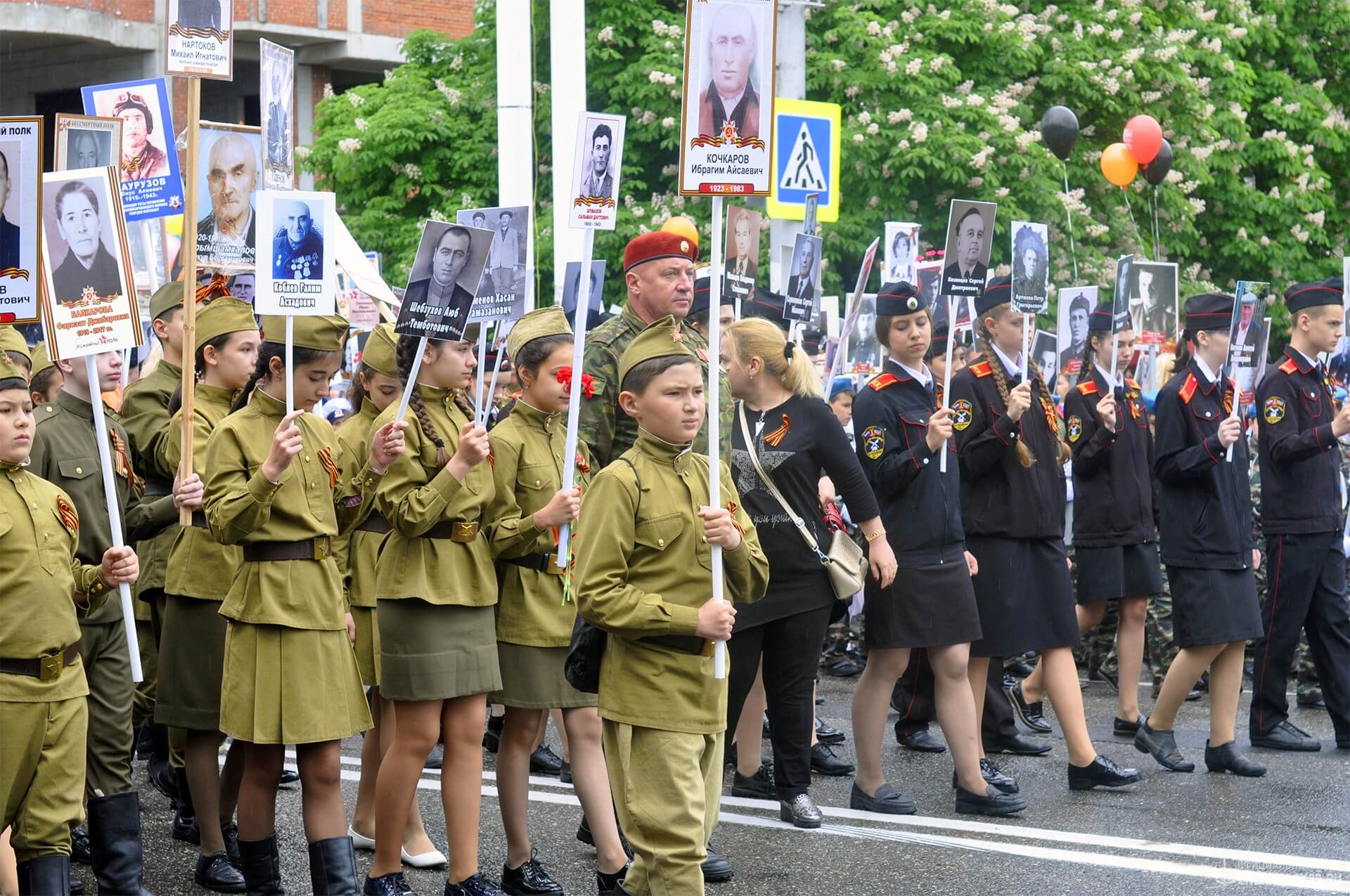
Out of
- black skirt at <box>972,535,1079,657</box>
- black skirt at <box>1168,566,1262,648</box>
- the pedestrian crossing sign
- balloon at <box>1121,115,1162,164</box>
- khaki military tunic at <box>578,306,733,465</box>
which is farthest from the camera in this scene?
balloon at <box>1121,115,1162,164</box>

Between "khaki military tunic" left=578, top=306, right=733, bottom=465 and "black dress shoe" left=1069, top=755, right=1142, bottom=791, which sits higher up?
"khaki military tunic" left=578, top=306, right=733, bottom=465

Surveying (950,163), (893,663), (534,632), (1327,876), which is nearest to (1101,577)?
(893,663)

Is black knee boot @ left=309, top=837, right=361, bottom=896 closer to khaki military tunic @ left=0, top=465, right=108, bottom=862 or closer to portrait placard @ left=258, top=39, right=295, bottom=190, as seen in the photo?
khaki military tunic @ left=0, top=465, right=108, bottom=862

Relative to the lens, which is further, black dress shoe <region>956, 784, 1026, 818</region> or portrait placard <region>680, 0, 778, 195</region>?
black dress shoe <region>956, 784, 1026, 818</region>

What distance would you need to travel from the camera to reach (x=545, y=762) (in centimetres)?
893

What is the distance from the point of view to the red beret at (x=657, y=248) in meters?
6.91

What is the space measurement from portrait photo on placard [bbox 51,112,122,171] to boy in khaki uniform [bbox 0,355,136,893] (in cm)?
205

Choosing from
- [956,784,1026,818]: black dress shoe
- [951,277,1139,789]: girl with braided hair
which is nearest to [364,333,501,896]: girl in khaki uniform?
[956,784,1026,818]: black dress shoe

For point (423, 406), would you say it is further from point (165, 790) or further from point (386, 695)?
point (165, 790)

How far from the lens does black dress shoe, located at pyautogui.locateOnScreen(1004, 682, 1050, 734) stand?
9922mm

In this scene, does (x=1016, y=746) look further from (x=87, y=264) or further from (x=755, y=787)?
(x=87, y=264)

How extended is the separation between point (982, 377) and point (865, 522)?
1476mm

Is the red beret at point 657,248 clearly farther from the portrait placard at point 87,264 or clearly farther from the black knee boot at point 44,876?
the black knee boot at point 44,876

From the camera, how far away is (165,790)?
773 centimetres
